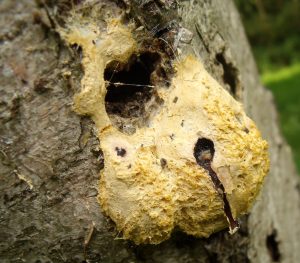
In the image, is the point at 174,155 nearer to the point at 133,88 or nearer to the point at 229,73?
the point at 133,88

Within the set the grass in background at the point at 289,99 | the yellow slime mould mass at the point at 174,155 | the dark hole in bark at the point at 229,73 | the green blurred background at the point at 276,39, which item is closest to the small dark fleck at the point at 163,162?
the yellow slime mould mass at the point at 174,155

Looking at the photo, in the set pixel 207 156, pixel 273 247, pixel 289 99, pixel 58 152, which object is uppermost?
pixel 58 152

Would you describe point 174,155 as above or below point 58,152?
below

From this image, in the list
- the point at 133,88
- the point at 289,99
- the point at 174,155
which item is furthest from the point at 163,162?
the point at 289,99

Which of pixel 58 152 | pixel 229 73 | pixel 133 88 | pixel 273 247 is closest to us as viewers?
pixel 58 152

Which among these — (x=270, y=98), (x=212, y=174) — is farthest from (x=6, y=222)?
(x=270, y=98)

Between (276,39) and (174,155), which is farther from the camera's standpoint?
(276,39)

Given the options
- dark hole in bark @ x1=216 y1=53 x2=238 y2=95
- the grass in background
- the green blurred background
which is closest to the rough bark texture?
dark hole in bark @ x1=216 y1=53 x2=238 y2=95

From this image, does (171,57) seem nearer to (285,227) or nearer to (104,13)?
(104,13)
